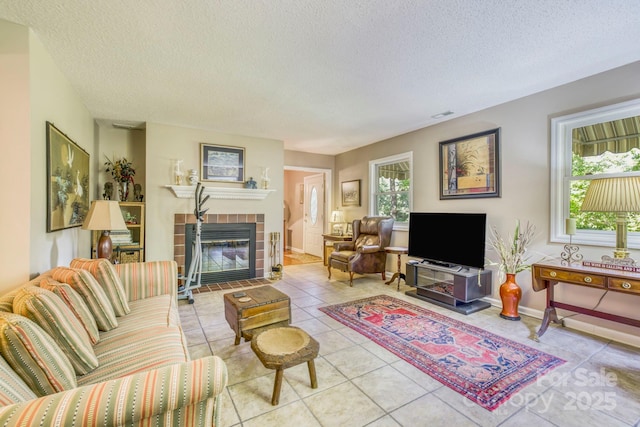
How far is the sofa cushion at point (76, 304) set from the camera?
156 cm

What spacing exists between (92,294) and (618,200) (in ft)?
12.8

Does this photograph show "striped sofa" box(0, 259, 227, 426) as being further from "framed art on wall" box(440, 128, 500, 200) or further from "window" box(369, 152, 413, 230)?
"window" box(369, 152, 413, 230)

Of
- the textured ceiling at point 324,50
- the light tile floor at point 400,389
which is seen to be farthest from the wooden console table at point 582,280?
the textured ceiling at point 324,50

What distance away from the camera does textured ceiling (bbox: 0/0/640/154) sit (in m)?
1.89

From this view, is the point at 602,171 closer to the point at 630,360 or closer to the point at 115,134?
the point at 630,360

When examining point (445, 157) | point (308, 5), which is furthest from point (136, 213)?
point (445, 157)

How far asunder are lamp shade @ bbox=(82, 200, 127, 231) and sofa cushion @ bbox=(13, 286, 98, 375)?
5.22 ft

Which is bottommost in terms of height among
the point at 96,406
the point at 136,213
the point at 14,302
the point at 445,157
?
the point at 96,406

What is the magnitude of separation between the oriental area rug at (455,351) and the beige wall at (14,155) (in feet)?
9.00

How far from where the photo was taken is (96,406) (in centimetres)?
87

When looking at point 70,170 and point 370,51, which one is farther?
point 70,170

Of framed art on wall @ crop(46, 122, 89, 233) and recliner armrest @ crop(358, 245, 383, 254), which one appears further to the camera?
recliner armrest @ crop(358, 245, 383, 254)

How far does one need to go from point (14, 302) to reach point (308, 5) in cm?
226

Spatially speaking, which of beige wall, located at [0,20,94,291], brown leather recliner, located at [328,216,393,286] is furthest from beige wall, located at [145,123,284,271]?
beige wall, located at [0,20,94,291]
